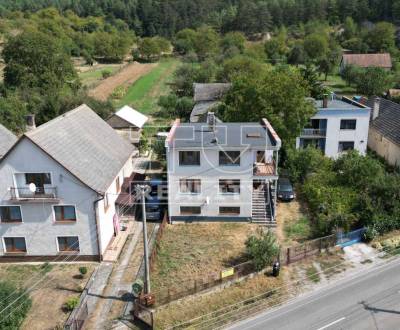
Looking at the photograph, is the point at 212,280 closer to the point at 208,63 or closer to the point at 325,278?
the point at 325,278

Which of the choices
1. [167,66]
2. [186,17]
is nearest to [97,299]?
[167,66]

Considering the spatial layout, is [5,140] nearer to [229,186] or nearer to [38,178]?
[38,178]

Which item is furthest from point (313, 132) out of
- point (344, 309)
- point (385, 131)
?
point (344, 309)

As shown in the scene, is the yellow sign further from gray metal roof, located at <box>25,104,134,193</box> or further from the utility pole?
gray metal roof, located at <box>25,104,134,193</box>

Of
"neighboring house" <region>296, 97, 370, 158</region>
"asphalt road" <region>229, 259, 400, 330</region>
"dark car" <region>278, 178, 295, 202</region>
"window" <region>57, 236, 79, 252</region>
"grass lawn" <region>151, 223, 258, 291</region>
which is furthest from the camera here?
"neighboring house" <region>296, 97, 370, 158</region>

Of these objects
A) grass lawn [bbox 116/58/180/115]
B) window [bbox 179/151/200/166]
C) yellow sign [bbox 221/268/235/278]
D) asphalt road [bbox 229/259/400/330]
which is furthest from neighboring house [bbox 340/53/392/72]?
yellow sign [bbox 221/268/235/278]

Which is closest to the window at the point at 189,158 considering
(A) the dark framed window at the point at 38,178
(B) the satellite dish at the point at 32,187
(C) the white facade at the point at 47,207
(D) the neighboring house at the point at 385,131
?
(C) the white facade at the point at 47,207
